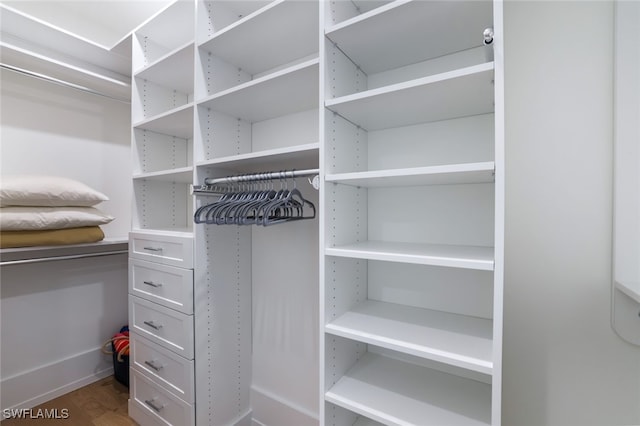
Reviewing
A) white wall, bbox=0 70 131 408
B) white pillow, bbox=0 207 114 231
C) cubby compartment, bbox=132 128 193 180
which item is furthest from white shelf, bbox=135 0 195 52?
white pillow, bbox=0 207 114 231

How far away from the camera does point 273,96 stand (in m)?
1.35

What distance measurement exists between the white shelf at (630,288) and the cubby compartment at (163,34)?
6.79 ft

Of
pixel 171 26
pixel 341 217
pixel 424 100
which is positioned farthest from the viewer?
pixel 171 26

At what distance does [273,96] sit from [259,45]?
272mm

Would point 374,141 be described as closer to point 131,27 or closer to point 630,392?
point 630,392

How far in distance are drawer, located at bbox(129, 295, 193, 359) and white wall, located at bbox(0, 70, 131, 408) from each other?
2.29 feet

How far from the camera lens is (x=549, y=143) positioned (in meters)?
0.98

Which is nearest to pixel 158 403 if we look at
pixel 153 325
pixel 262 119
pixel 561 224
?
pixel 153 325

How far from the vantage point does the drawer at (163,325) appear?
1.43m

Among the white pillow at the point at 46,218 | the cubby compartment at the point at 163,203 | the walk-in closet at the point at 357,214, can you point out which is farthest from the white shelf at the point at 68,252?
the cubby compartment at the point at 163,203

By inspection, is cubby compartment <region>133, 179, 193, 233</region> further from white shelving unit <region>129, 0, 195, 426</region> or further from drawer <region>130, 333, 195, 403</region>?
drawer <region>130, 333, 195, 403</region>

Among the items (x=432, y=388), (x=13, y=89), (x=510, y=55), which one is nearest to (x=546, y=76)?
(x=510, y=55)

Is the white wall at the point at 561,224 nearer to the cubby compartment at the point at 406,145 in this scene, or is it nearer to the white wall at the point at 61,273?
the cubby compartment at the point at 406,145
